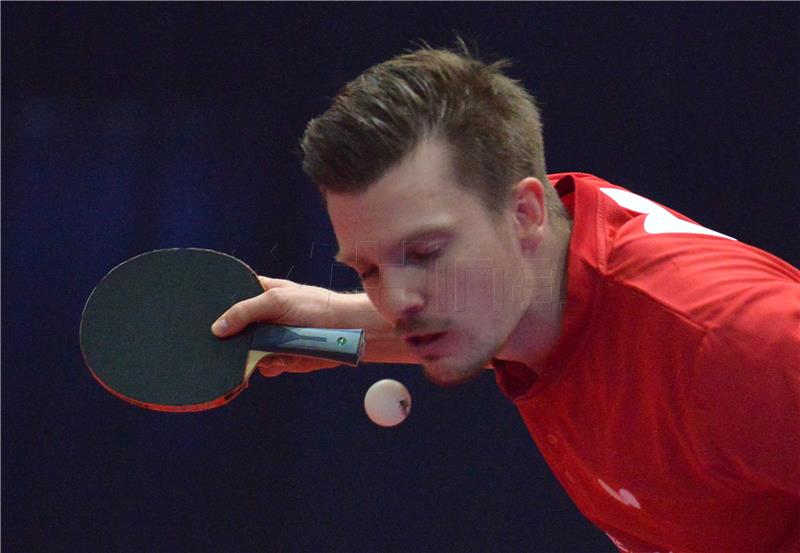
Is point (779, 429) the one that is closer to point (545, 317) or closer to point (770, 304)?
point (770, 304)

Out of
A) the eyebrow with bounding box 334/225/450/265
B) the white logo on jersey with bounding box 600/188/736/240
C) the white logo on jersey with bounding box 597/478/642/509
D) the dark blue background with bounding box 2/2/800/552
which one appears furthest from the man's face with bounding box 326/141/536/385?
the dark blue background with bounding box 2/2/800/552

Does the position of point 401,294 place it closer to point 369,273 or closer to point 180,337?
point 369,273

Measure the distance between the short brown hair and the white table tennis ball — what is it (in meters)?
0.58

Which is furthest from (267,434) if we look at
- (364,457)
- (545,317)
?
(545,317)

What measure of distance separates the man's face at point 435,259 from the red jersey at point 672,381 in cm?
10

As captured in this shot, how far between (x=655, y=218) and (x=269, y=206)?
1350mm

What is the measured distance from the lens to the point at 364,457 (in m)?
2.51

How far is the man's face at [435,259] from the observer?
4.12 ft

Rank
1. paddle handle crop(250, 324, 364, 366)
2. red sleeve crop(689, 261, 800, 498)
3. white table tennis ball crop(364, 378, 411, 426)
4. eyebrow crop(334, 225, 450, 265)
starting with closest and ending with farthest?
red sleeve crop(689, 261, 800, 498), eyebrow crop(334, 225, 450, 265), paddle handle crop(250, 324, 364, 366), white table tennis ball crop(364, 378, 411, 426)

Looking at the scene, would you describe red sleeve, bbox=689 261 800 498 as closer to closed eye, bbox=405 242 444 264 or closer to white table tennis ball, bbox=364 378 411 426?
closed eye, bbox=405 242 444 264

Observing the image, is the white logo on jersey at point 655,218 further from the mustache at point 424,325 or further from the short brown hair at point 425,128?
the mustache at point 424,325

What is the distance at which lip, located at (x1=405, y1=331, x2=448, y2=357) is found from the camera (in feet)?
4.26

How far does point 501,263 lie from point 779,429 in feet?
1.31

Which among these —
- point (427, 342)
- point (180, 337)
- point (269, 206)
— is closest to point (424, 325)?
point (427, 342)
